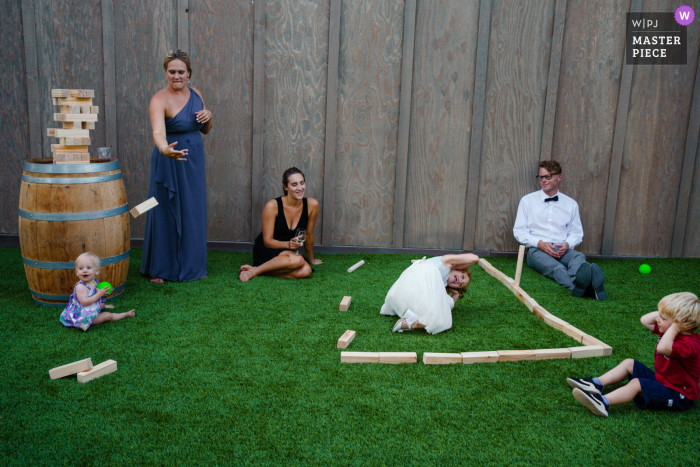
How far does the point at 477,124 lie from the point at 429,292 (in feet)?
9.41

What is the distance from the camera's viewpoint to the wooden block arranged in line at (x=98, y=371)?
125 inches

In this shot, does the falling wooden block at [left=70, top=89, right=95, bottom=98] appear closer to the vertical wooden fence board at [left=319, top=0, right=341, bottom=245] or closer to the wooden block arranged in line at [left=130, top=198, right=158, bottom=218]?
the wooden block arranged in line at [left=130, top=198, right=158, bottom=218]

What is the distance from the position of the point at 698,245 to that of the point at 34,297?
693cm

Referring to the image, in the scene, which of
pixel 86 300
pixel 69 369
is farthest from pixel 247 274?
pixel 69 369

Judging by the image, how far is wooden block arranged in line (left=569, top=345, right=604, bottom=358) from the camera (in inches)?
145

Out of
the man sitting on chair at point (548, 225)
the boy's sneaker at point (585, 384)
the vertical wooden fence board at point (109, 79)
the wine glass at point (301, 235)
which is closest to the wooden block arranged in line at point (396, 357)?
the boy's sneaker at point (585, 384)

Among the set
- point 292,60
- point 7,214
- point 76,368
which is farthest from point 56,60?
point 76,368

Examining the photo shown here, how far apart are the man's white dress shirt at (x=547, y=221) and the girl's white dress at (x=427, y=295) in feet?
7.15

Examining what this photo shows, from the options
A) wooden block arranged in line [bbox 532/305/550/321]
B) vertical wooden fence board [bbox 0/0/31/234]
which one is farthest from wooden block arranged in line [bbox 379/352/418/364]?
vertical wooden fence board [bbox 0/0/31/234]

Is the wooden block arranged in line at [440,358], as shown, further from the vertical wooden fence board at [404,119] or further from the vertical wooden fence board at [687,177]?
the vertical wooden fence board at [687,177]

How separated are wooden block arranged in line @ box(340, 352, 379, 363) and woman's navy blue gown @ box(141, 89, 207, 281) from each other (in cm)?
227

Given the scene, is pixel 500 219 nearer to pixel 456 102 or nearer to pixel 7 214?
pixel 456 102

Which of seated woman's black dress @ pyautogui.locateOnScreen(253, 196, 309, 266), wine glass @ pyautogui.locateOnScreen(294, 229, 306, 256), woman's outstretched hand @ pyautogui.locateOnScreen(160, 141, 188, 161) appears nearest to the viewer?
woman's outstretched hand @ pyautogui.locateOnScreen(160, 141, 188, 161)

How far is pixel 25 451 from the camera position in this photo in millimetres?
2529
